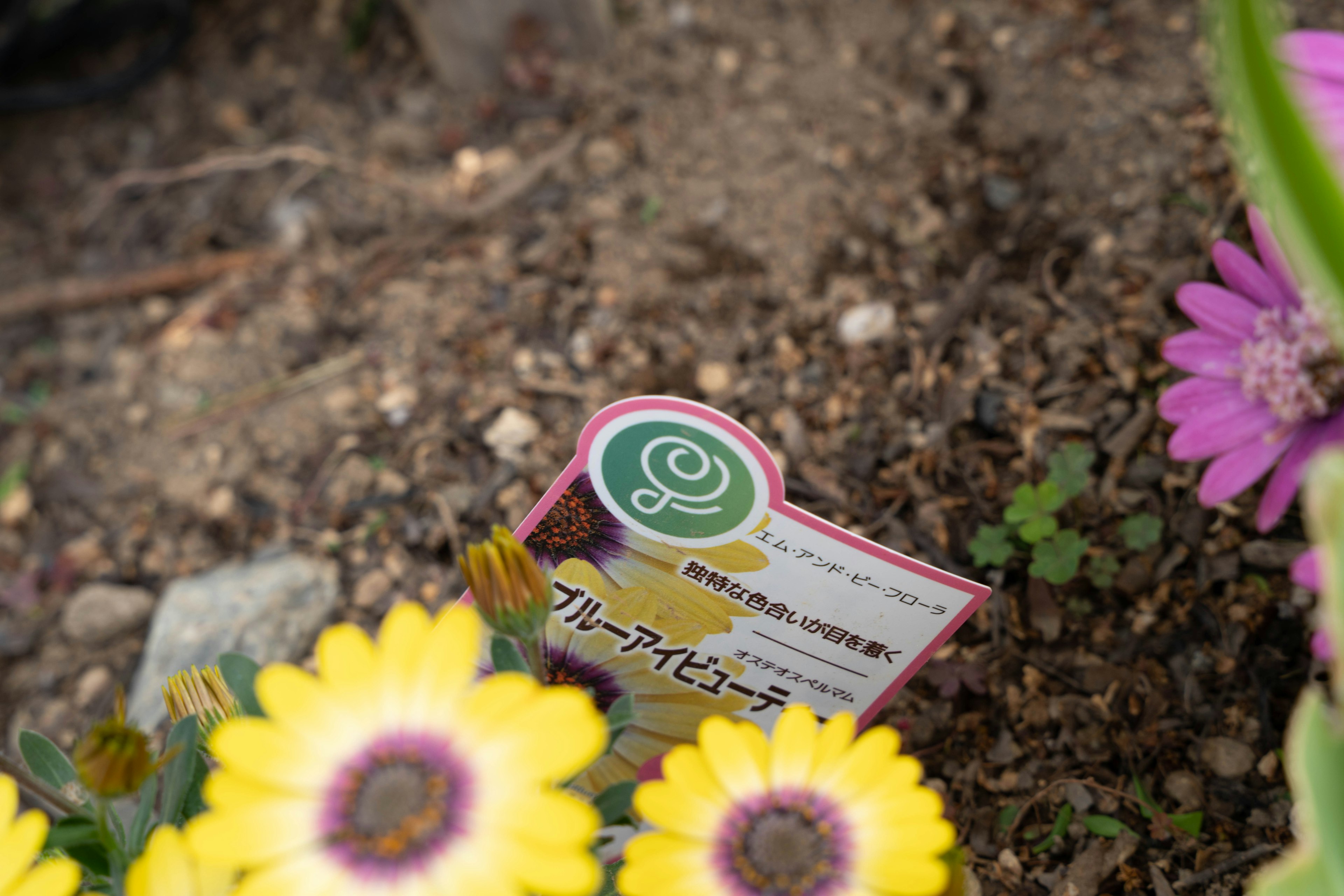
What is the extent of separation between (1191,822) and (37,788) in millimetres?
1021

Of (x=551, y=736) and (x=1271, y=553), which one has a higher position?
(x=551, y=736)

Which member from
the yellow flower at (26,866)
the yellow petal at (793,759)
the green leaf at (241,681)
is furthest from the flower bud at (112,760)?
the yellow petal at (793,759)

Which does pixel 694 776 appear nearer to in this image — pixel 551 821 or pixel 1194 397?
pixel 551 821

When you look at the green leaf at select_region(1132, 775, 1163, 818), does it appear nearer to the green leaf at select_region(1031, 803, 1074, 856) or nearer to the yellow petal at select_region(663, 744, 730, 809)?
the green leaf at select_region(1031, 803, 1074, 856)

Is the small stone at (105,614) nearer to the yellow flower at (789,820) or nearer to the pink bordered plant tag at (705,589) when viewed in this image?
the pink bordered plant tag at (705,589)

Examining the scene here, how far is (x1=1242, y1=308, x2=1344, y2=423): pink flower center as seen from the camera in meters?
0.72

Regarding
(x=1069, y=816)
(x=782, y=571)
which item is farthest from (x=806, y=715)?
(x=1069, y=816)

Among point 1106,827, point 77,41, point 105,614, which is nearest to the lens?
point 1106,827

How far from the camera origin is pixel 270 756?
0.48 metres

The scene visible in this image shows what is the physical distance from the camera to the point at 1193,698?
100cm

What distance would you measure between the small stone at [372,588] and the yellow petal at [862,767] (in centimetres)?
86

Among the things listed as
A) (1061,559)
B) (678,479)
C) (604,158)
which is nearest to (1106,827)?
(1061,559)

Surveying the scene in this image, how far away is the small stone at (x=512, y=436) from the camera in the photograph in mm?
1358

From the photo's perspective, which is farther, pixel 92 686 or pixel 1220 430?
pixel 92 686
